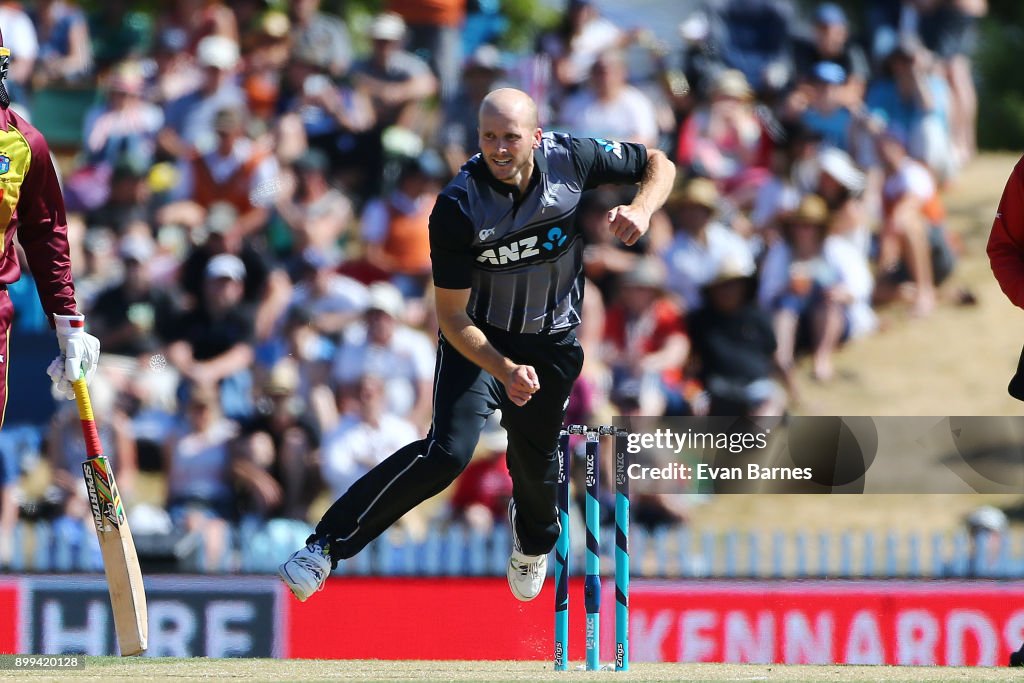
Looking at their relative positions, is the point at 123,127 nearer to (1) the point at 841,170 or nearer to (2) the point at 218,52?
(2) the point at 218,52

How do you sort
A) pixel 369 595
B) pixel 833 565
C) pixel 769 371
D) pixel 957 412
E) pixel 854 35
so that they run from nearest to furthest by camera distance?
pixel 369 595
pixel 833 565
pixel 769 371
pixel 957 412
pixel 854 35

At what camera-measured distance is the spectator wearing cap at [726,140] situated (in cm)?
1186

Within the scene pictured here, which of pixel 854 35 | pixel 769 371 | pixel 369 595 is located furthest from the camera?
pixel 854 35

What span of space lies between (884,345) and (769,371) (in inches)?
59.1

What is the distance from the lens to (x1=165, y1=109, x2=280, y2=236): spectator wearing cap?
38.4ft

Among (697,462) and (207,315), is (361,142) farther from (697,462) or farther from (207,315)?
(697,462)

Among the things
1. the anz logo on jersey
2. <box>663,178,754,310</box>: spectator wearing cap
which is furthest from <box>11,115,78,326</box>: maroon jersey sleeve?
<box>663,178,754,310</box>: spectator wearing cap

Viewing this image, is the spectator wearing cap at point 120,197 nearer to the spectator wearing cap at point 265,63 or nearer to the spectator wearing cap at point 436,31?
the spectator wearing cap at point 265,63

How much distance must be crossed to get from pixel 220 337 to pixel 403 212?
155 cm

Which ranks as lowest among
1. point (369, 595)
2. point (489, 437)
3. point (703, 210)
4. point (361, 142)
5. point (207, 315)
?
point (369, 595)

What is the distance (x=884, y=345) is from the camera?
11.9m

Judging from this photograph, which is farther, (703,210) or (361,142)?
(361,142)

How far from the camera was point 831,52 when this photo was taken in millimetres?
12625

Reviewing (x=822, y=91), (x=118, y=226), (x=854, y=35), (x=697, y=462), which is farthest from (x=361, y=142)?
(x=697, y=462)
